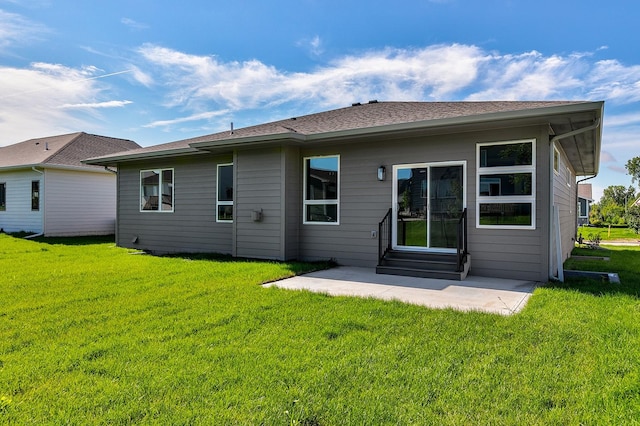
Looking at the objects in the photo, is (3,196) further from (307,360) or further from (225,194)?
(307,360)

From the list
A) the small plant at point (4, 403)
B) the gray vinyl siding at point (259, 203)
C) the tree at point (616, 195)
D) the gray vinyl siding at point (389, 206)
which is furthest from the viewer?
the tree at point (616, 195)

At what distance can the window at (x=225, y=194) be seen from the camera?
31.0 ft

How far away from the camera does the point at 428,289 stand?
5.57 m

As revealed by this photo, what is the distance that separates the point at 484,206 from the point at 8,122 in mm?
22304

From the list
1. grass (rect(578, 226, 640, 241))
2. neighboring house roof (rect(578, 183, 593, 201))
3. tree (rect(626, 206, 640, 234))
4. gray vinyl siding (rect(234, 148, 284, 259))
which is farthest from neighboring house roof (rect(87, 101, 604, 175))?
neighboring house roof (rect(578, 183, 593, 201))

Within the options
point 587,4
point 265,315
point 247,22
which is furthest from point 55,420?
point 587,4

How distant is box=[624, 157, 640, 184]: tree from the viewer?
32.7 metres

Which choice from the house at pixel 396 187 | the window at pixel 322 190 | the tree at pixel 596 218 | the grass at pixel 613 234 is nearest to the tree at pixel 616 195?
the tree at pixel 596 218

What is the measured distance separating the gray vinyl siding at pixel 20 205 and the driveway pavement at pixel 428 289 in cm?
1290

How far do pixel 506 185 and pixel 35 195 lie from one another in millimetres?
16104

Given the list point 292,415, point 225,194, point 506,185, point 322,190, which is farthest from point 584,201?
point 292,415

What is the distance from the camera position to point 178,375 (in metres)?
2.64

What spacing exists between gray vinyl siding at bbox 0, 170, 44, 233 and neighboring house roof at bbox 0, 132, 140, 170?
509mm

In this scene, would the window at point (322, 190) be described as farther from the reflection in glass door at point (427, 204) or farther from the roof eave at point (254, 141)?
the reflection in glass door at point (427, 204)
